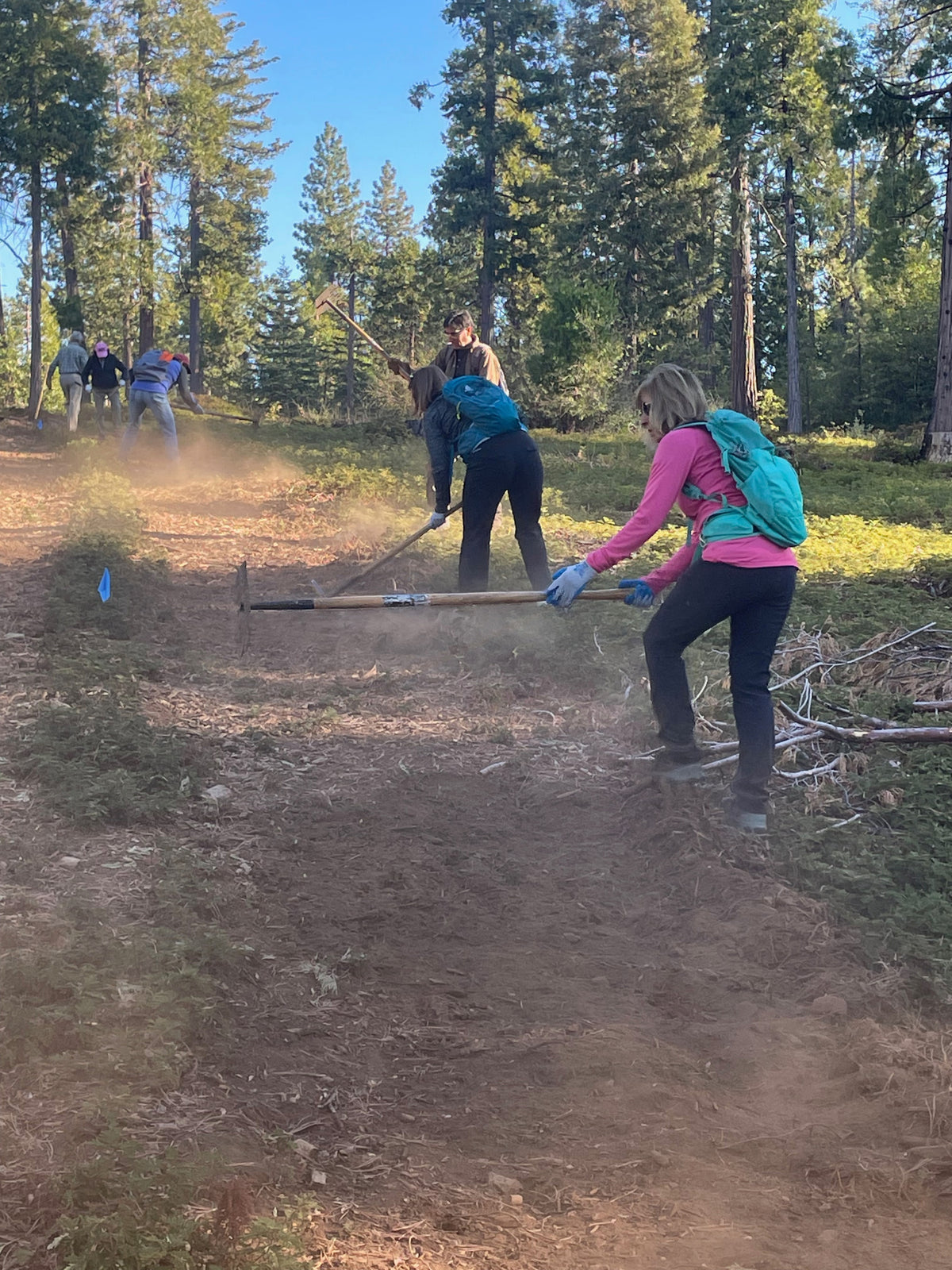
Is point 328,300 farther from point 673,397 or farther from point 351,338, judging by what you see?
point 351,338

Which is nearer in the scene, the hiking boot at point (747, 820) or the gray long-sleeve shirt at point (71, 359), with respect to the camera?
the hiking boot at point (747, 820)

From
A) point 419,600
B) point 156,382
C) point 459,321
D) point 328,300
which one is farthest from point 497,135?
point 419,600

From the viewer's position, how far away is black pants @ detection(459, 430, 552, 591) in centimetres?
749

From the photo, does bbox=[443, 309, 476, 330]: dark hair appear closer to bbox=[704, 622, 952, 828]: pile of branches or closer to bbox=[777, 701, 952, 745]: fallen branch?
→ bbox=[704, 622, 952, 828]: pile of branches

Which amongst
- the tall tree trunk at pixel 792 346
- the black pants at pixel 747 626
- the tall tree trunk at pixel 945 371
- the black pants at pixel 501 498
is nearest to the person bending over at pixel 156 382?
the black pants at pixel 501 498

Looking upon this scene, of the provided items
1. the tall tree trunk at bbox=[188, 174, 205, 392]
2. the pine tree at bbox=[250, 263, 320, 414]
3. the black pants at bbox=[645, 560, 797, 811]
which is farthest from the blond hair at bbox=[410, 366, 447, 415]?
the pine tree at bbox=[250, 263, 320, 414]

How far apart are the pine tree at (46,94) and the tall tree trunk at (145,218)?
6.00 m

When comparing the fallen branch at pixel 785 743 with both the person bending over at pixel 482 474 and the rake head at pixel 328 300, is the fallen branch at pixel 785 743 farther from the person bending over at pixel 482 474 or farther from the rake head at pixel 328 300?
the rake head at pixel 328 300

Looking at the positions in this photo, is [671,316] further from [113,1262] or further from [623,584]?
[113,1262]

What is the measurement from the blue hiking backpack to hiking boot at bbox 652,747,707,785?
308 centimetres

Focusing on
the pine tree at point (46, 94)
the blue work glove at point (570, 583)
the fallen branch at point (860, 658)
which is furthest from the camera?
the pine tree at point (46, 94)

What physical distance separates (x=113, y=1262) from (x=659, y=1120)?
134cm

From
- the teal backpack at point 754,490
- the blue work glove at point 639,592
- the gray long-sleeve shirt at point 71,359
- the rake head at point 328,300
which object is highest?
the gray long-sleeve shirt at point 71,359

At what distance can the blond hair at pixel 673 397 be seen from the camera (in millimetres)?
4613
